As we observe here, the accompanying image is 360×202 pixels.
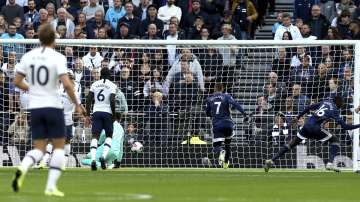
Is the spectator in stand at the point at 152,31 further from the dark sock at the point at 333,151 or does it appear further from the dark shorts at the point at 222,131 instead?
the dark sock at the point at 333,151

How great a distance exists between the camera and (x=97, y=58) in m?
26.7

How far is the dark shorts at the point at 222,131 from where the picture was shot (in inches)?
1006

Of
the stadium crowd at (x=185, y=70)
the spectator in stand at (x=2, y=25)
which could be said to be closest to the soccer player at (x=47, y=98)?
the stadium crowd at (x=185, y=70)

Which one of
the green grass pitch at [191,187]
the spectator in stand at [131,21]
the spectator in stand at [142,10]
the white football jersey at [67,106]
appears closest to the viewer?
the green grass pitch at [191,187]

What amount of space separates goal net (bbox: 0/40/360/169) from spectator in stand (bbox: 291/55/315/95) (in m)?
0.02

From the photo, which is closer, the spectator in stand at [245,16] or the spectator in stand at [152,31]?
the spectator in stand at [152,31]

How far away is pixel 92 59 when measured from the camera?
26.6 m

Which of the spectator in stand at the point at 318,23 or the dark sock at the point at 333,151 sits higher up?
the spectator in stand at the point at 318,23

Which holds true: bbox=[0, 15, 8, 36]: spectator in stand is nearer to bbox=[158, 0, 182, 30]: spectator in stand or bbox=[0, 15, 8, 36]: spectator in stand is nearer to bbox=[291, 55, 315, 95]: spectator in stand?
bbox=[158, 0, 182, 30]: spectator in stand

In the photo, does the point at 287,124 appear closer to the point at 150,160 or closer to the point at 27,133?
the point at 150,160

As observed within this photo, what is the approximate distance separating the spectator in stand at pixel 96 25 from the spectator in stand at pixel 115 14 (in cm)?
72

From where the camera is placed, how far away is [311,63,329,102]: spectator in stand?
25.9 m

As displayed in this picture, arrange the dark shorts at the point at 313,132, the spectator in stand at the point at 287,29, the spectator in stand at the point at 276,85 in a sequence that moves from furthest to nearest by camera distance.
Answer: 1. the spectator in stand at the point at 287,29
2. the spectator in stand at the point at 276,85
3. the dark shorts at the point at 313,132

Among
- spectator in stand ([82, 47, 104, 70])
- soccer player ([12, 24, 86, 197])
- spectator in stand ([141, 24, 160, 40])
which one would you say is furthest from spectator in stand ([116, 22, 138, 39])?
soccer player ([12, 24, 86, 197])
